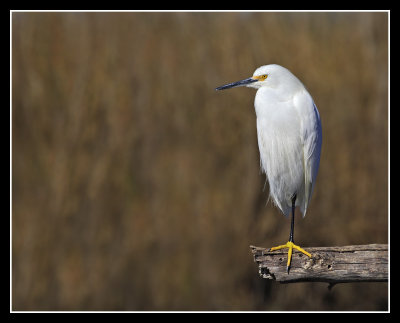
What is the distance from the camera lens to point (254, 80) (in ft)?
7.23

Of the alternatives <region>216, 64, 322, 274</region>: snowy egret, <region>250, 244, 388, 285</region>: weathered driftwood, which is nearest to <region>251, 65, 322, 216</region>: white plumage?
<region>216, 64, 322, 274</region>: snowy egret

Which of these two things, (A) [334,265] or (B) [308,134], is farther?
(B) [308,134]

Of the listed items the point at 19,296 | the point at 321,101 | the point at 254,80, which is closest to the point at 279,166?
the point at 254,80

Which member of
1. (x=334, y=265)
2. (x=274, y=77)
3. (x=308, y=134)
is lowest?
(x=334, y=265)

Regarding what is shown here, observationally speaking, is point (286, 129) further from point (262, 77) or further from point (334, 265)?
point (334, 265)

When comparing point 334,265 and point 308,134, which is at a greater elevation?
point 308,134

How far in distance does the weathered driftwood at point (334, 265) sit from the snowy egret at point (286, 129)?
0.67 ft

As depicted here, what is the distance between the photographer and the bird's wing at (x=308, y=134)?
2.15 meters

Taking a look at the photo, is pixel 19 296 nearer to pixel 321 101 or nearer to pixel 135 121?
pixel 135 121

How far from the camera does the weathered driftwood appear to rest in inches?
74.7

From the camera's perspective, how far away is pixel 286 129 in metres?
2.18

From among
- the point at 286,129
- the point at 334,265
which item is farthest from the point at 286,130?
the point at 334,265

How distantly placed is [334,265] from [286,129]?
0.57 m

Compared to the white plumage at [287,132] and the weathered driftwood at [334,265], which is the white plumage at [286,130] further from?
A: the weathered driftwood at [334,265]
